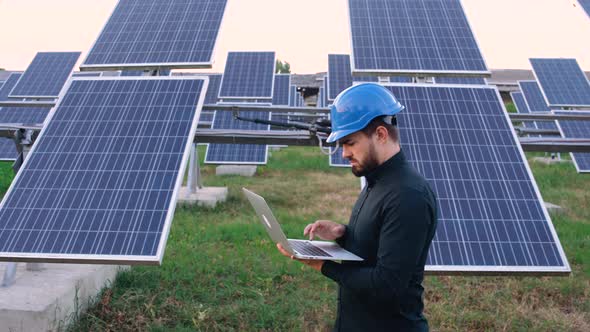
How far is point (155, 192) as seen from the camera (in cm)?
440

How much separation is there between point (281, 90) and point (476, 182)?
52.3 feet

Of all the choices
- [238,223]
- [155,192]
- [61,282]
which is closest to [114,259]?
[155,192]

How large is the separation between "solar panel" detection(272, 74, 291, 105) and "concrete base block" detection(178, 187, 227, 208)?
817 cm

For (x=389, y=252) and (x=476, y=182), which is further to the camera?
(x=476, y=182)

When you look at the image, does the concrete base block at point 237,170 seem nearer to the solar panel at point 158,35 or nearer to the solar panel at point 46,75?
the solar panel at point 46,75

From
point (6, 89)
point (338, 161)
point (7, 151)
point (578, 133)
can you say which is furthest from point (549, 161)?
point (6, 89)

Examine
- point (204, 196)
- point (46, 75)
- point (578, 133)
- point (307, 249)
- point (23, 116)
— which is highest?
point (46, 75)

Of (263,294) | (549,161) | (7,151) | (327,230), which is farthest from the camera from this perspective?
(549,161)

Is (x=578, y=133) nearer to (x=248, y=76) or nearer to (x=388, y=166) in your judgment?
(x=248, y=76)

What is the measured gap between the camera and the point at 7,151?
1095 centimetres

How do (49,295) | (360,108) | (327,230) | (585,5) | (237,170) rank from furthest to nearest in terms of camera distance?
(237,170), (585,5), (49,295), (327,230), (360,108)

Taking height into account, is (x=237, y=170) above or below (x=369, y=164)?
above

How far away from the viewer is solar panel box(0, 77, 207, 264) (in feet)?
13.4

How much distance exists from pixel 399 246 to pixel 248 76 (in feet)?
48.4
